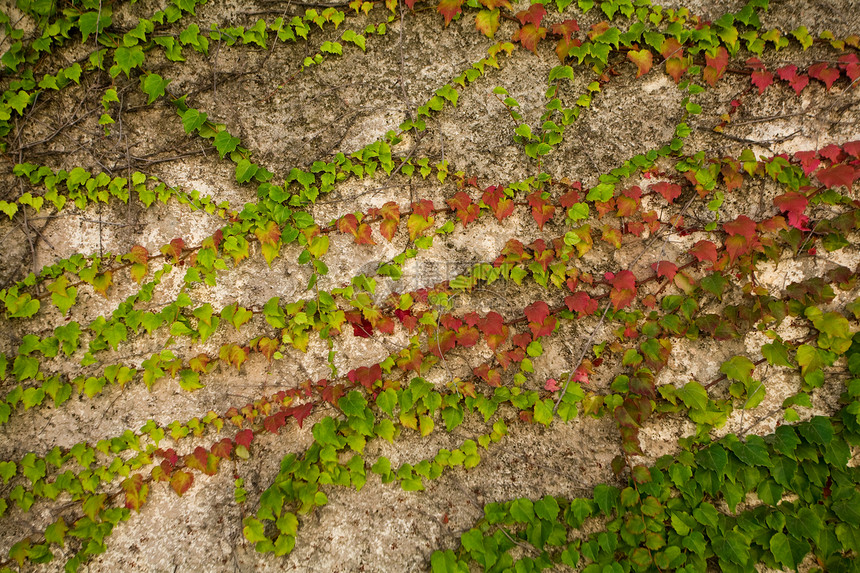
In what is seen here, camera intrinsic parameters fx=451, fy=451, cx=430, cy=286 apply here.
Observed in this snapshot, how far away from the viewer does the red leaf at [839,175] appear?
7.82ft

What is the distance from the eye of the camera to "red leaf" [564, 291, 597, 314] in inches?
100

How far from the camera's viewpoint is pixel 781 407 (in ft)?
8.29

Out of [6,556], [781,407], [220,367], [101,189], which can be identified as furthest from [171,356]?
[781,407]

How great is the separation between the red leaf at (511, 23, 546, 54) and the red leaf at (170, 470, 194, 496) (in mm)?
3116

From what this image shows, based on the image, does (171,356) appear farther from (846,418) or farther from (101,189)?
(846,418)

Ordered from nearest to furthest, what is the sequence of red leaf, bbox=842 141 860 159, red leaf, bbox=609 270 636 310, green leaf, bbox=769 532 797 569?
green leaf, bbox=769 532 797 569 < red leaf, bbox=842 141 860 159 < red leaf, bbox=609 270 636 310

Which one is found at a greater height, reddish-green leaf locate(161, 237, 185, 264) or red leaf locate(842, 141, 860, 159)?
red leaf locate(842, 141, 860, 159)

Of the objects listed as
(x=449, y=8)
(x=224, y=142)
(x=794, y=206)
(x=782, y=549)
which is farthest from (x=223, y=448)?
(x=794, y=206)

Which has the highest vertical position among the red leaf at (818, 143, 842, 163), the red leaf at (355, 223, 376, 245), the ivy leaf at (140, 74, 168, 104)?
the ivy leaf at (140, 74, 168, 104)

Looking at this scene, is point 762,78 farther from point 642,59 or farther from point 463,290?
point 463,290

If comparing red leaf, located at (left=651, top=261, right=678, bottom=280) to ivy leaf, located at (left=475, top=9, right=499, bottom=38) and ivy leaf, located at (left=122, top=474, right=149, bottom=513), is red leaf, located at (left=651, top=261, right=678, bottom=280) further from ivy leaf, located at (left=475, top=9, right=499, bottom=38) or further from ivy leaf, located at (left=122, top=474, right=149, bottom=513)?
ivy leaf, located at (left=122, top=474, right=149, bottom=513)

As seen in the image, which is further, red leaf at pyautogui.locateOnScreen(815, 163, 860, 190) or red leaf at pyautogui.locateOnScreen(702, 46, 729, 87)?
red leaf at pyautogui.locateOnScreen(702, 46, 729, 87)

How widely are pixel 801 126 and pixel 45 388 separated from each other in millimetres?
4535

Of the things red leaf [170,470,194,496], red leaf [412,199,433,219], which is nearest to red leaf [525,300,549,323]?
red leaf [412,199,433,219]
